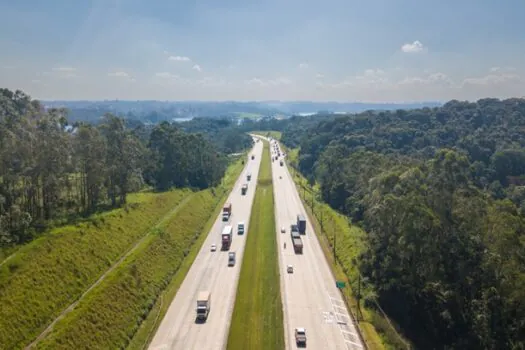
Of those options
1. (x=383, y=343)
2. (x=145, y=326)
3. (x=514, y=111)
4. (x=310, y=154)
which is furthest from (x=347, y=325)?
(x=514, y=111)

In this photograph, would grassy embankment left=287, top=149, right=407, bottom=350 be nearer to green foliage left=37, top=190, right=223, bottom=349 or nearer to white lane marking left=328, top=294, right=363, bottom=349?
white lane marking left=328, top=294, right=363, bottom=349

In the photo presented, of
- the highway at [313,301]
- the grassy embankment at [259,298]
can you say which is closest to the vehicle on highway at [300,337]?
the highway at [313,301]

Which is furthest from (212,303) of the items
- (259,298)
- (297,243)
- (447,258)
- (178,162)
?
(178,162)

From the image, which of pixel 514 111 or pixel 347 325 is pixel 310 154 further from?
pixel 347 325

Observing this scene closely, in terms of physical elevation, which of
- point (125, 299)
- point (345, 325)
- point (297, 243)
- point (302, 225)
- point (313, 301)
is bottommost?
point (345, 325)

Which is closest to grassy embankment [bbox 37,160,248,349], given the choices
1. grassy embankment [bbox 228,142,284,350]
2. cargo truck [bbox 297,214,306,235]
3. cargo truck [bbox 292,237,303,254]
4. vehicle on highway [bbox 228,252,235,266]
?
vehicle on highway [bbox 228,252,235,266]

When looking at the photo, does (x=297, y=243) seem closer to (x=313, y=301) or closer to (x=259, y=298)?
(x=313, y=301)
